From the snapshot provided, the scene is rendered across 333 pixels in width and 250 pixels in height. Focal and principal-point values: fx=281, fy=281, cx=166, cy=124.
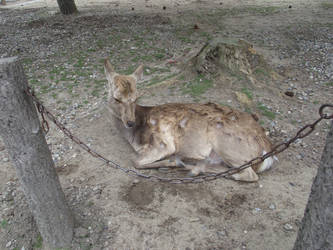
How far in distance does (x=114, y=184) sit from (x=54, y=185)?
1217 mm

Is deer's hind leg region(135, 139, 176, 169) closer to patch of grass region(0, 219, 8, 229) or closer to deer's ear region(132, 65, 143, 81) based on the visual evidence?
deer's ear region(132, 65, 143, 81)

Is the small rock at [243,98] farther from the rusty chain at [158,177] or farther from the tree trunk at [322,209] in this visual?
the tree trunk at [322,209]

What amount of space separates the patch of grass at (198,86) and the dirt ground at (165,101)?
0.14 ft

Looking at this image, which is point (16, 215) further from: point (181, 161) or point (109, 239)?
point (181, 161)

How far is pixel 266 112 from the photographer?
5.72m

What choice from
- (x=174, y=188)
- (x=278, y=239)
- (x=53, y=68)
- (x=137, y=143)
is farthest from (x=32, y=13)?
(x=278, y=239)

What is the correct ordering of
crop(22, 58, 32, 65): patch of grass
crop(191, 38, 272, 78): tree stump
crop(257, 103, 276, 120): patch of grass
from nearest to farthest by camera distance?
crop(257, 103, 276, 120): patch of grass → crop(191, 38, 272, 78): tree stump → crop(22, 58, 32, 65): patch of grass

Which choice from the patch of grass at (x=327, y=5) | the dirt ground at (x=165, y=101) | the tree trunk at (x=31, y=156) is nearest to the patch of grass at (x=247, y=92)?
the dirt ground at (x=165, y=101)

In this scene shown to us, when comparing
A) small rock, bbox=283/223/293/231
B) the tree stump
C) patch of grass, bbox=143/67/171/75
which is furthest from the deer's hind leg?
patch of grass, bbox=143/67/171/75

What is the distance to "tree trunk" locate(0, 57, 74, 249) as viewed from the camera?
2367mm

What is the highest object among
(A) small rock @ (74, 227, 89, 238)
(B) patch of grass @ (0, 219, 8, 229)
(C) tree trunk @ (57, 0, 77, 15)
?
(C) tree trunk @ (57, 0, 77, 15)

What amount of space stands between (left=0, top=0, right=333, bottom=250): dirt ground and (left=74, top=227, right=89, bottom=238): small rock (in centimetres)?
1

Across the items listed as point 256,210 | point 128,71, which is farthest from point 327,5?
point 256,210

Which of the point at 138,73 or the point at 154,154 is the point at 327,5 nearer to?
the point at 138,73
